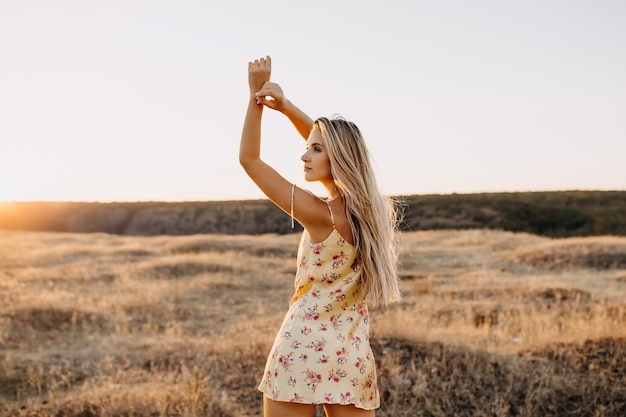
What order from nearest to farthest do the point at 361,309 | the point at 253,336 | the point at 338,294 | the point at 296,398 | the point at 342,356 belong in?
the point at 296,398, the point at 342,356, the point at 338,294, the point at 361,309, the point at 253,336

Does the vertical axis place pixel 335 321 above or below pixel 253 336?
above

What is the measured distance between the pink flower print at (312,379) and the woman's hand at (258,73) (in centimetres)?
147

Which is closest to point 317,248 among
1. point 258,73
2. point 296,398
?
point 296,398

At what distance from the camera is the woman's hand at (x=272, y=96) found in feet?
10.0

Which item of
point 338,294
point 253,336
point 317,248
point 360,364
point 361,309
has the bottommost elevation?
point 253,336

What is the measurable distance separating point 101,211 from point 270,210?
18.3m

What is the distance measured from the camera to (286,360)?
2.96 meters

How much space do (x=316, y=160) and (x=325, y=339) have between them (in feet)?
3.07

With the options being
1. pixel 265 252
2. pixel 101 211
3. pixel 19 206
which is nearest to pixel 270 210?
pixel 101 211

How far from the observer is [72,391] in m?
7.17

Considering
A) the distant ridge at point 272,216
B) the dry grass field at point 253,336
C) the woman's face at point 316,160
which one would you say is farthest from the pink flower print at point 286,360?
the distant ridge at point 272,216

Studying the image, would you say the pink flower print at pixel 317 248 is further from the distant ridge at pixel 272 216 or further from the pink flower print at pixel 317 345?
the distant ridge at pixel 272 216

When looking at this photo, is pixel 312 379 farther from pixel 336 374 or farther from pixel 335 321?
pixel 335 321

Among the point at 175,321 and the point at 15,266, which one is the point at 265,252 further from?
the point at 175,321
